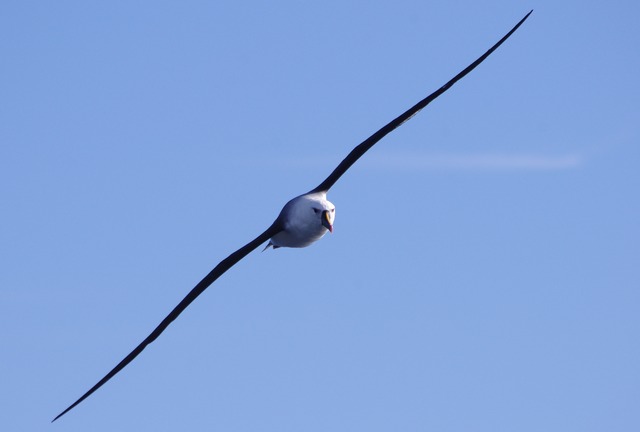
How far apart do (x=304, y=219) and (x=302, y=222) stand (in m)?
0.07

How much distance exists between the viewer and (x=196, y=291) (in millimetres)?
17047

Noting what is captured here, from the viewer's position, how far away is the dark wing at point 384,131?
59.7ft

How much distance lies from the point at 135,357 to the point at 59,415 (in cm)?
220

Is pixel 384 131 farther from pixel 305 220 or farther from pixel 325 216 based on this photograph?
pixel 305 220

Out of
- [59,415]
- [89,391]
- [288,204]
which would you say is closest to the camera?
[59,415]

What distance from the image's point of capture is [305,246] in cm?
1794

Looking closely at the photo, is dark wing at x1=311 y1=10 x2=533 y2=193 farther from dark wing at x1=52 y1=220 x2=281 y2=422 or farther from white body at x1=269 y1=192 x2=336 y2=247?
dark wing at x1=52 y1=220 x2=281 y2=422

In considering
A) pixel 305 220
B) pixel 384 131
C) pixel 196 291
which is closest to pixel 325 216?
pixel 305 220

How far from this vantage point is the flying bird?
17047 millimetres

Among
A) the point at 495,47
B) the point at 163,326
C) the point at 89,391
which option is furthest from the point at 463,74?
the point at 89,391

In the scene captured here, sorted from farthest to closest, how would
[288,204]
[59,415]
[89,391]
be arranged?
[288,204] → [89,391] → [59,415]

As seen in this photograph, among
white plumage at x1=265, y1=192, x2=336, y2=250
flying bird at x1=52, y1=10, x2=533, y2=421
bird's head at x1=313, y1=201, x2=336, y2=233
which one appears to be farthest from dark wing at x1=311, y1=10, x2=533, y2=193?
bird's head at x1=313, y1=201, x2=336, y2=233

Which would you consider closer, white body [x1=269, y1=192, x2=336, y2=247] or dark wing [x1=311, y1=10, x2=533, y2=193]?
white body [x1=269, y1=192, x2=336, y2=247]

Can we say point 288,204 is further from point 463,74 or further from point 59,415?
point 59,415
